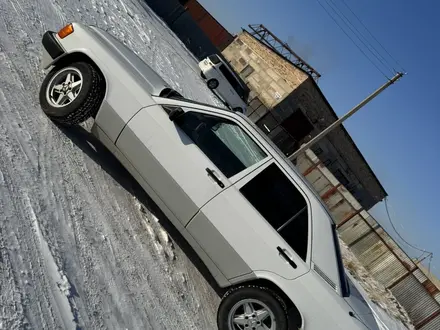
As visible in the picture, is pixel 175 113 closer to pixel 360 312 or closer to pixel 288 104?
pixel 360 312

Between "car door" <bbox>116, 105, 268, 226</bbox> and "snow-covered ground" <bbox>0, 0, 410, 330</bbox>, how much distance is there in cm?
61

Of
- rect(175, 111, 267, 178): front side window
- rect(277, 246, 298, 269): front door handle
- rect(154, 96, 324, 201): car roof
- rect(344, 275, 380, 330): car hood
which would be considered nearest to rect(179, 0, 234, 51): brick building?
rect(154, 96, 324, 201): car roof

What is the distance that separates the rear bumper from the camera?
5871mm

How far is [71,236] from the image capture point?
442cm

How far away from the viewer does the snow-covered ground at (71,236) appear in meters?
3.66

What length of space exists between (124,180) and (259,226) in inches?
86.3

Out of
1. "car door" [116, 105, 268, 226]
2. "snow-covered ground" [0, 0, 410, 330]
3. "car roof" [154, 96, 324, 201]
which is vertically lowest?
"snow-covered ground" [0, 0, 410, 330]

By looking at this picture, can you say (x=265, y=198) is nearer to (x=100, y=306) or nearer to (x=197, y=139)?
(x=197, y=139)

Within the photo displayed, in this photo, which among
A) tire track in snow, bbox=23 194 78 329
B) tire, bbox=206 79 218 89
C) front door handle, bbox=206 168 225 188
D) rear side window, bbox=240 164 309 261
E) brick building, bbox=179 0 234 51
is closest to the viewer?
tire track in snow, bbox=23 194 78 329

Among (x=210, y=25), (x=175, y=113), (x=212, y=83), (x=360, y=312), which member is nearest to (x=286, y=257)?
(x=360, y=312)

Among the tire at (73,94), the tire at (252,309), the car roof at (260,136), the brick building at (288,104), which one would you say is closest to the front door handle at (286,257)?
the tire at (252,309)

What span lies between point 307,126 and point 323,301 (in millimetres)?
24785

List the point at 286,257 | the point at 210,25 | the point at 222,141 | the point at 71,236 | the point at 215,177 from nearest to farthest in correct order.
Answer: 1. the point at 71,236
2. the point at 286,257
3. the point at 215,177
4. the point at 222,141
5. the point at 210,25

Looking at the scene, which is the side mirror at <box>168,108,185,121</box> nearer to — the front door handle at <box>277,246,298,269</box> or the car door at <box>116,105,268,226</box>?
the car door at <box>116,105,268,226</box>
